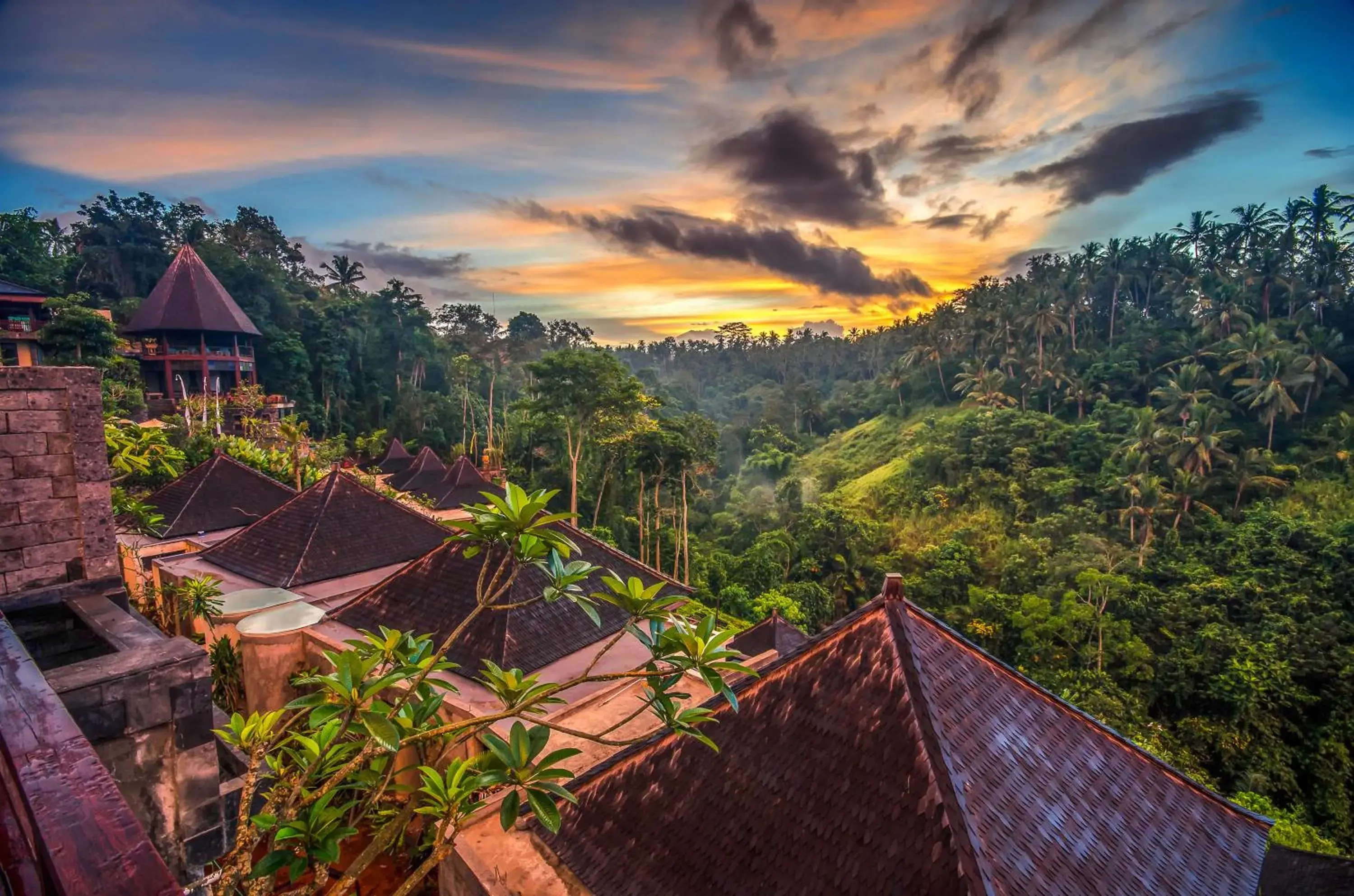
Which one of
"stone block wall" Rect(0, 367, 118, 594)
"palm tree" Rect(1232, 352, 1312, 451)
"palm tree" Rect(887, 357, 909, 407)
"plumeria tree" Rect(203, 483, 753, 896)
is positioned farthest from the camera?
"palm tree" Rect(887, 357, 909, 407)

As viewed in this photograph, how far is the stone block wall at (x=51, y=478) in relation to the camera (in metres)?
3.66

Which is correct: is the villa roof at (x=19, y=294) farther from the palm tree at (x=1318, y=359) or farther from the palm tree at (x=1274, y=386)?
the palm tree at (x=1318, y=359)

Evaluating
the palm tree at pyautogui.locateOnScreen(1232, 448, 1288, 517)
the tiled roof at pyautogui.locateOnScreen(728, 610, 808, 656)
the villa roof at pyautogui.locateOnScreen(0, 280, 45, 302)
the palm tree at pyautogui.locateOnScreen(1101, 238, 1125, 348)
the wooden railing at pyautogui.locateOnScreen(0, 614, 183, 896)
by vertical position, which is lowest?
the tiled roof at pyautogui.locateOnScreen(728, 610, 808, 656)

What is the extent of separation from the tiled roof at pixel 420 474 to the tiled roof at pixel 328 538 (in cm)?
1469

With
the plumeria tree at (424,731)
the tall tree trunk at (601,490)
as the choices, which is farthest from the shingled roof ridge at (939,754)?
the tall tree trunk at (601,490)

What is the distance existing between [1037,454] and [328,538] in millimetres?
27891

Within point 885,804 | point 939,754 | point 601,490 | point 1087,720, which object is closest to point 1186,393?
point 601,490

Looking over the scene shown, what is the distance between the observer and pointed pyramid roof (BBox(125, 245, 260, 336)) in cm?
2672

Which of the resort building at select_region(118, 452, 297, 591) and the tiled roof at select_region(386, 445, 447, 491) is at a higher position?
the resort building at select_region(118, 452, 297, 591)

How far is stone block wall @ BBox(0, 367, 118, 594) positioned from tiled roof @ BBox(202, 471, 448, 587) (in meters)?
6.41

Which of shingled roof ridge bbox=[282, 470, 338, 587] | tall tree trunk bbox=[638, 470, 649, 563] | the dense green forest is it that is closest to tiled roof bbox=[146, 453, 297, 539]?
shingled roof ridge bbox=[282, 470, 338, 587]

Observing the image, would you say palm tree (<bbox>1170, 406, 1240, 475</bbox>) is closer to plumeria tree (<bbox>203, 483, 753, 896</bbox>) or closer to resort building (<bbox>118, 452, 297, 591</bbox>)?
plumeria tree (<bbox>203, 483, 753, 896</bbox>)

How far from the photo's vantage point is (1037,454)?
91.4 ft

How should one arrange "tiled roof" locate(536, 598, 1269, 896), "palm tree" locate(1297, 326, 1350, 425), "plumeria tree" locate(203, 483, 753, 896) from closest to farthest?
"plumeria tree" locate(203, 483, 753, 896) → "tiled roof" locate(536, 598, 1269, 896) → "palm tree" locate(1297, 326, 1350, 425)
